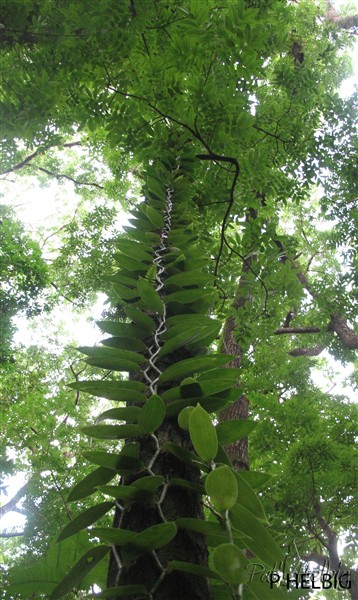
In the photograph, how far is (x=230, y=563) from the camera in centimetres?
50

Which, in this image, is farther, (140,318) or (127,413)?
(140,318)

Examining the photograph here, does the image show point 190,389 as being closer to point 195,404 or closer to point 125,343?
point 195,404

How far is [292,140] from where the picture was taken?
291 centimetres

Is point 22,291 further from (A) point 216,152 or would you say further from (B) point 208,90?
(B) point 208,90

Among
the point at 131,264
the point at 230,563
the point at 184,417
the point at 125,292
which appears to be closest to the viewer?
the point at 230,563

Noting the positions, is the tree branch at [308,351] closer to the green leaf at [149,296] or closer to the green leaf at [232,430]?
the green leaf at [149,296]

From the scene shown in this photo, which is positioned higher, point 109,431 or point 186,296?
point 186,296

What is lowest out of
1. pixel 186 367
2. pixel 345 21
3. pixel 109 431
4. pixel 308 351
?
pixel 109 431

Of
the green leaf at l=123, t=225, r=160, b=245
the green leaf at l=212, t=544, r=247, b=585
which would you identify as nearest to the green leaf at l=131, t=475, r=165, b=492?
the green leaf at l=212, t=544, r=247, b=585

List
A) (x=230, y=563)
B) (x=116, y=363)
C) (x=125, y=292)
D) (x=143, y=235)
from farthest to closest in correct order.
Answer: (x=143, y=235) < (x=125, y=292) < (x=116, y=363) < (x=230, y=563)

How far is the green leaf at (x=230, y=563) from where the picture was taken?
50 centimetres

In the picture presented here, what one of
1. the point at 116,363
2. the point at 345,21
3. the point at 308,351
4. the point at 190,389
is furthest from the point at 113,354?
the point at 345,21

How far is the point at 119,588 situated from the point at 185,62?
207cm

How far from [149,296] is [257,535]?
63 centimetres
